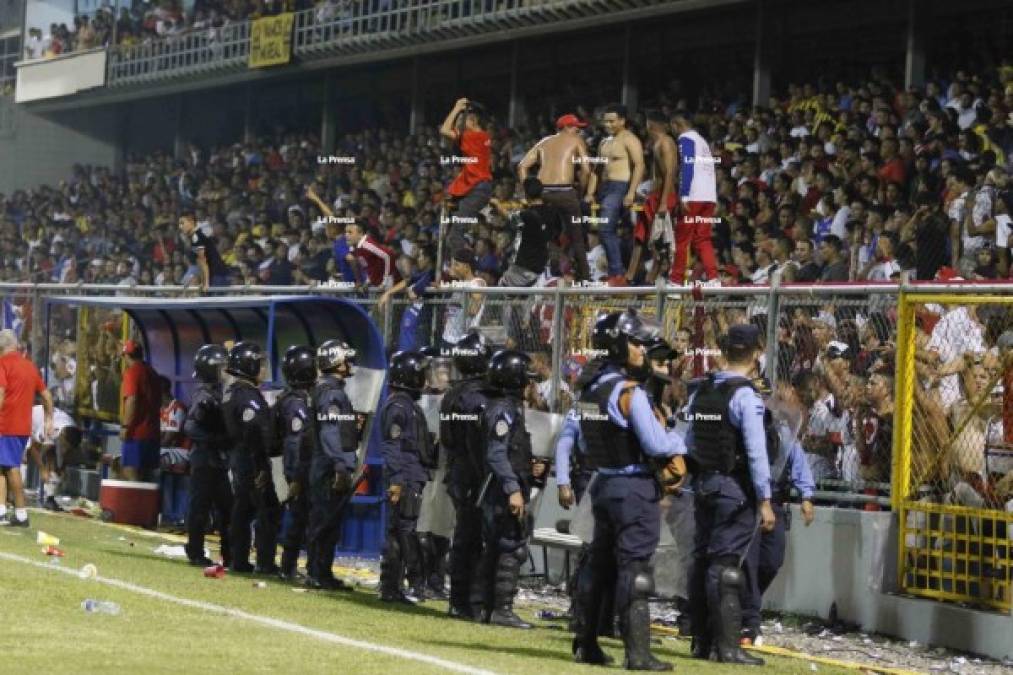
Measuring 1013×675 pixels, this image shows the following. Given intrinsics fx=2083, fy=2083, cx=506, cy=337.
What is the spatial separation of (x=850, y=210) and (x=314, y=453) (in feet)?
21.0

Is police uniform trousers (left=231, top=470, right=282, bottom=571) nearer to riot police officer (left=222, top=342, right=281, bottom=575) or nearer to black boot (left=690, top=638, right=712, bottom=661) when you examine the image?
Result: riot police officer (left=222, top=342, right=281, bottom=575)

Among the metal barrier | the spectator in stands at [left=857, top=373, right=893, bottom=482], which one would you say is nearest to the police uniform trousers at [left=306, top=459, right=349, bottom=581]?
the spectator in stands at [left=857, top=373, right=893, bottom=482]

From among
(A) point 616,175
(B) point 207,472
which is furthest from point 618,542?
(A) point 616,175

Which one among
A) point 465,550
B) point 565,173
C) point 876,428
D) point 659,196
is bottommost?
point 465,550

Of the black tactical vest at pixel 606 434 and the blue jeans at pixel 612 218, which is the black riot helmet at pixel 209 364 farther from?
the black tactical vest at pixel 606 434

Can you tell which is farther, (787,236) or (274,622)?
(787,236)

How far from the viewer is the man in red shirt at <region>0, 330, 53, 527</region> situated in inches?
727

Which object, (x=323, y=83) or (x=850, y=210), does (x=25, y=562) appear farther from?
(x=323, y=83)

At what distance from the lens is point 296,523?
50.4 feet

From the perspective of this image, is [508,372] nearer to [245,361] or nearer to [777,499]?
[777,499]

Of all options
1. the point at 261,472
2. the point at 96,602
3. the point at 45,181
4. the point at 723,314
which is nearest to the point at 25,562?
the point at 261,472

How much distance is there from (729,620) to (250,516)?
5.55 m

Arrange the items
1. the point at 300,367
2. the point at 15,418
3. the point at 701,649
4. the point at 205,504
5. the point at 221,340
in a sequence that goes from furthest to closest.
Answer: the point at 221,340 → the point at 15,418 → the point at 205,504 → the point at 300,367 → the point at 701,649

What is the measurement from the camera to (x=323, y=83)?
A: 39.2 meters
